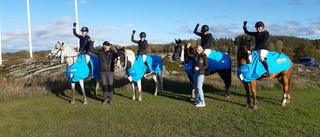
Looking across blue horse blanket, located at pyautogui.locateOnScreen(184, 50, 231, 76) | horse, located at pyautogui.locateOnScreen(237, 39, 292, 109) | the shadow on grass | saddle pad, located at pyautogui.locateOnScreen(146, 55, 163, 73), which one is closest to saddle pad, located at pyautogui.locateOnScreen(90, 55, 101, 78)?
the shadow on grass

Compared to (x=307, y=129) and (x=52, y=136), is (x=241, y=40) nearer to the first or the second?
(x=307, y=129)

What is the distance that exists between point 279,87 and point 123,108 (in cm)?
733

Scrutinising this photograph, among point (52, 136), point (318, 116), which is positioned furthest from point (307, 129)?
point (52, 136)

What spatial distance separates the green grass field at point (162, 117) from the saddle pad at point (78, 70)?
1.00 metres

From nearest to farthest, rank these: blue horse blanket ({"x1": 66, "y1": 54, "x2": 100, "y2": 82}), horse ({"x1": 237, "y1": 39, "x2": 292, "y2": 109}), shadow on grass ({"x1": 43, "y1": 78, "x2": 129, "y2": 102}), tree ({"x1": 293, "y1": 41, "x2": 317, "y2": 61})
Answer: horse ({"x1": 237, "y1": 39, "x2": 292, "y2": 109})
blue horse blanket ({"x1": 66, "y1": 54, "x2": 100, "y2": 82})
shadow on grass ({"x1": 43, "y1": 78, "x2": 129, "y2": 102})
tree ({"x1": 293, "y1": 41, "x2": 317, "y2": 61})

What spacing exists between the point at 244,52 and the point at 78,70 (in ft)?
18.4

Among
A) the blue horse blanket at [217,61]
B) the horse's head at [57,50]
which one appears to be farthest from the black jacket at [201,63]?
the horse's head at [57,50]

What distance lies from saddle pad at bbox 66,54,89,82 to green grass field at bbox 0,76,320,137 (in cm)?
100

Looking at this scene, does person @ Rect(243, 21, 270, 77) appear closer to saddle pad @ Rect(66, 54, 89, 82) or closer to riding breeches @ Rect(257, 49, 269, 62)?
riding breeches @ Rect(257, 49, 269, 62)

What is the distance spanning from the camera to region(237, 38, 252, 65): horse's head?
6965 millimetres

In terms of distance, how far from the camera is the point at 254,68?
7160 millimetres

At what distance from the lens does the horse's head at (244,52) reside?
6965mm

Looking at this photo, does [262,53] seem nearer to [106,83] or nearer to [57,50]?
[106,83]

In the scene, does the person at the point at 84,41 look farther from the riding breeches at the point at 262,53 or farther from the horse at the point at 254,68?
the riding breeches at the point at 262,53
